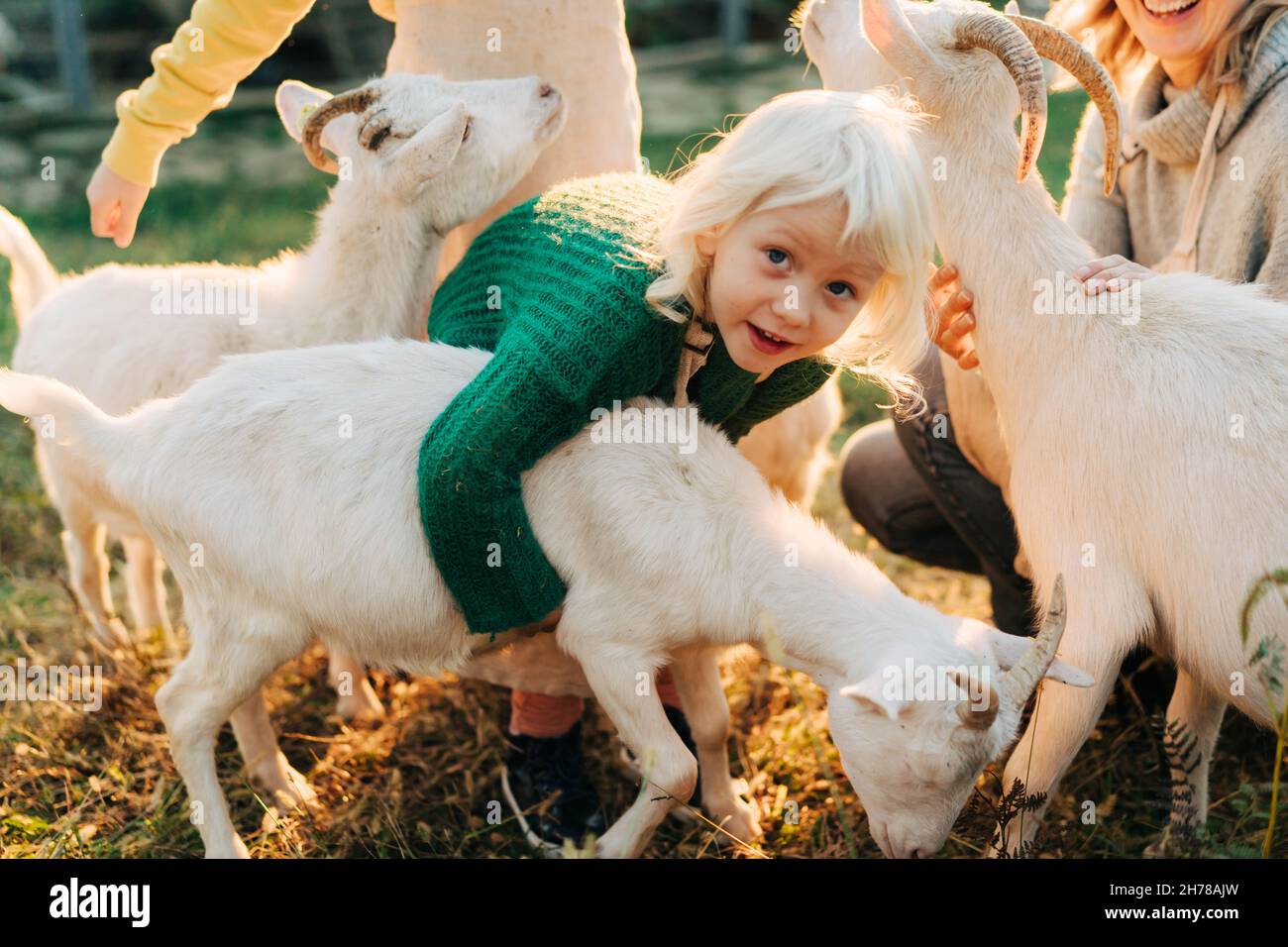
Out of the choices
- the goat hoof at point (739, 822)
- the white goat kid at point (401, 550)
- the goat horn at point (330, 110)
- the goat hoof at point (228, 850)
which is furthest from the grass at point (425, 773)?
the goat horn at point (330, 110)

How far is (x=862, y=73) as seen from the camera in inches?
110

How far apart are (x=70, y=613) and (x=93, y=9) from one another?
24.5 ft

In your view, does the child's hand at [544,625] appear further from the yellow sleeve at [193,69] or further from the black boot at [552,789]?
the yellow sleeve at [193,69]

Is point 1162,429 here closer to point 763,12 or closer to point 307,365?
point 307,365

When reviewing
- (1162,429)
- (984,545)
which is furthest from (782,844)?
(1162,429)

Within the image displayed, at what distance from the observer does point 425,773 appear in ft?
10.3

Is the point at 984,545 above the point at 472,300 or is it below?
below

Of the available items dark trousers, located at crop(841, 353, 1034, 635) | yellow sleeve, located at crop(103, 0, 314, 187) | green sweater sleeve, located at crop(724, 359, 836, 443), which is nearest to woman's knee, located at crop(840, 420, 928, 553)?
dark trousers, located at crop(841, 353, 1034, 635)

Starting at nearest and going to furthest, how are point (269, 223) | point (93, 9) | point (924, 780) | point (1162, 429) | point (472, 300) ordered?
point (924, 780) < point (1162, 429) < point (472, 300) < point (269, 223) < point (93, 9)

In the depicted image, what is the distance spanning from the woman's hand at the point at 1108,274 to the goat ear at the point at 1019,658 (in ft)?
2.54

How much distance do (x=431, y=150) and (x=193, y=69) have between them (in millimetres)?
607

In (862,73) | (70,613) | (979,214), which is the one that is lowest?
(70,613)

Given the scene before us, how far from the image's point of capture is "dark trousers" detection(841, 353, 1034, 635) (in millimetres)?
3324

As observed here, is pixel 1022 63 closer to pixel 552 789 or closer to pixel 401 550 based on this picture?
pixel 401 550
